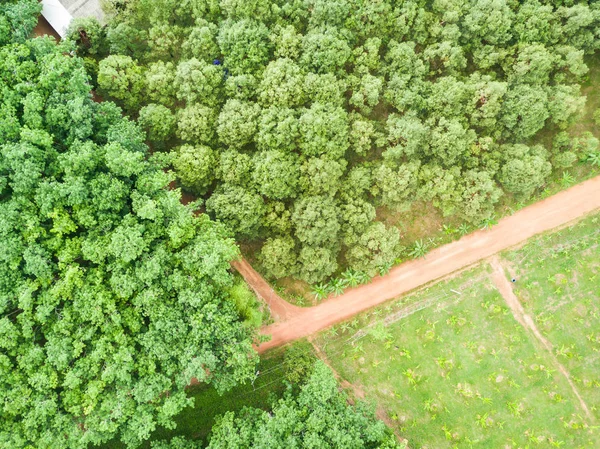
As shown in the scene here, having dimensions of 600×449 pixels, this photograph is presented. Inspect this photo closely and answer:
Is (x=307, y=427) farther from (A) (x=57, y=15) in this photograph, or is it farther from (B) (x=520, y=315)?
(A) (x=57, y=15)

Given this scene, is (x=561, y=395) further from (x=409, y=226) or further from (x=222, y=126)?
(x=222, y=126)

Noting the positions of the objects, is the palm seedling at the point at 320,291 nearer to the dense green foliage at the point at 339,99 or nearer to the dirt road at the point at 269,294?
the dense green foliage at the point at 339,99

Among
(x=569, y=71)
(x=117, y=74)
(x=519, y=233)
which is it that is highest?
(x=117, y=74)

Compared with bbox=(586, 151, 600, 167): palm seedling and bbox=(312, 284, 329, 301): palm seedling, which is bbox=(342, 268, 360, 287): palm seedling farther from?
bbox=(586, 151, 600, 167): palm seedling

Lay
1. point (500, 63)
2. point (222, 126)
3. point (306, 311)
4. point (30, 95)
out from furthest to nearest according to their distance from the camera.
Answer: point (306, 311) → point (500, 63) → point (222, 126) → point (30, 95)

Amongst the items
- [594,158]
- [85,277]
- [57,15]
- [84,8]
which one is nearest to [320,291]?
[85,277]

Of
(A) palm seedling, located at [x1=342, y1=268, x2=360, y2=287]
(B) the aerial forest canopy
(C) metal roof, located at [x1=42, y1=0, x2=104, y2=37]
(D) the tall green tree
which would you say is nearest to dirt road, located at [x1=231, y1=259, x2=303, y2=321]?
(A) palm seedling, located at [x1=342, y1=268, x2=360, y2=287]

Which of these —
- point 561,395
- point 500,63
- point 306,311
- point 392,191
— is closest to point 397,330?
point 306,311
